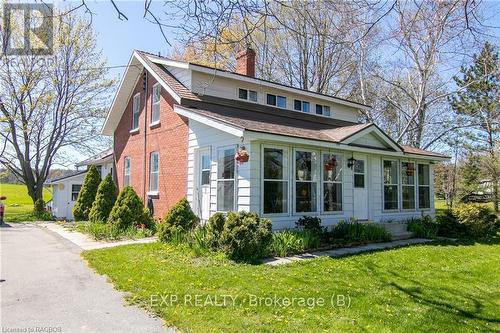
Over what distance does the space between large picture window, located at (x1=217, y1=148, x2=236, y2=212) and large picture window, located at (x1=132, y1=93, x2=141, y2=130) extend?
25.4 ft

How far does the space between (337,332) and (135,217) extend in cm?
1028

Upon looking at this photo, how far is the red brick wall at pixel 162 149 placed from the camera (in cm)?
1389

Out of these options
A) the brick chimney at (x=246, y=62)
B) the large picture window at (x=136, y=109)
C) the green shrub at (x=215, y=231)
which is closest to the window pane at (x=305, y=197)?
the green shrub at (x=215, y=231)

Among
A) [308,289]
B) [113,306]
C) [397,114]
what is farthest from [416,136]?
[113,306]

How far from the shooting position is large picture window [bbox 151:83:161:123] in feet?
52.4

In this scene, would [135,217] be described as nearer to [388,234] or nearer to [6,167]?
[388,234]

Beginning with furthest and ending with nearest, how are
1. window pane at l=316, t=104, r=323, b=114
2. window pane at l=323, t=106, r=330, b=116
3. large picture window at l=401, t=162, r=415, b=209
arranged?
1. window pane at l=323, t=106, r=330, b=116
2. window pane at l=316, t=104, r=323, b=114
3. large picture window at l=401, t=162, r=415, b=209

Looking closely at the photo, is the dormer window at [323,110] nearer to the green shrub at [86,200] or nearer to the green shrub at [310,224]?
the green shrub at [310,224]

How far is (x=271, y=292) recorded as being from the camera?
611 cm

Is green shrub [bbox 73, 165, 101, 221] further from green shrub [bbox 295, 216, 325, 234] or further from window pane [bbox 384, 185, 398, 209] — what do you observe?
window pane [bbox 384, 185, 398, 209]

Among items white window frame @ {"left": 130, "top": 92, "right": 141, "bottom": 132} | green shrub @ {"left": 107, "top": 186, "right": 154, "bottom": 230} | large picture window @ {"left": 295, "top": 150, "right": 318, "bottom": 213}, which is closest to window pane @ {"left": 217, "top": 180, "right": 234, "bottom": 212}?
large picture window @ {"left": 295, "top": 150, "right": 318, "bottom": 213}

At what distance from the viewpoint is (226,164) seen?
11633mm

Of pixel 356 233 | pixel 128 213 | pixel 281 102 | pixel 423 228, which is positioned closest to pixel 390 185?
pixel 423 228

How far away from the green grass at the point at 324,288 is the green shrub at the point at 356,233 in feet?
4.58
